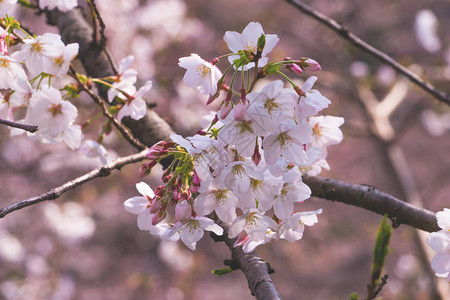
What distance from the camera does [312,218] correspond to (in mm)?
866

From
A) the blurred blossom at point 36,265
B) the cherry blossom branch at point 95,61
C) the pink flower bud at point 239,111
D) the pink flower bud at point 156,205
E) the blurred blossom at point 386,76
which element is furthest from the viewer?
the blurred blossom at point 386,76

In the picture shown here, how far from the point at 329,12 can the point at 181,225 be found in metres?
6.96

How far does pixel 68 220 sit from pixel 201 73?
4.91 meters

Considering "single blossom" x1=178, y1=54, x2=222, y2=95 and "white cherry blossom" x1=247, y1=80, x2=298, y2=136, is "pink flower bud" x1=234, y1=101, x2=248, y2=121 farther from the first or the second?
"single blossom" x1=178, y1=54, x2=222, y2=95

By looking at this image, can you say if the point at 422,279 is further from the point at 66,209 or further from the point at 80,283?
the point at 80,283

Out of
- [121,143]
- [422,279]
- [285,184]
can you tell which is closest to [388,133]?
[422,279]

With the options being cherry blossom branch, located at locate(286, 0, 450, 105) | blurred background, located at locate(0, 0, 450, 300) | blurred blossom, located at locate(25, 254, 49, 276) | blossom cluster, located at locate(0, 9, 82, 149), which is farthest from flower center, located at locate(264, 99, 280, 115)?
blurred blossom, located at locate(25, 254, 49, 276)

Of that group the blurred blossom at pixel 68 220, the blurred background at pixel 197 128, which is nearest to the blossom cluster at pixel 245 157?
the blurred background at pixel 197 128

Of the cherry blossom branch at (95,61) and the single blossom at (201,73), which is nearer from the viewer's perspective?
the single blossom at (201,73)

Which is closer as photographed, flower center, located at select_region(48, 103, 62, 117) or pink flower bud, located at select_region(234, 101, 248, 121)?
pink flower bud, located at select_region(234, 101, 248, 121)

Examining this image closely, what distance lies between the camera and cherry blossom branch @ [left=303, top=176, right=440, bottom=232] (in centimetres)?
95

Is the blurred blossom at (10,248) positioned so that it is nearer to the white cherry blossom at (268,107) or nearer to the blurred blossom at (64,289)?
the blurred blossom at (64,289)

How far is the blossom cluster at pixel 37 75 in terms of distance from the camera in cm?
85

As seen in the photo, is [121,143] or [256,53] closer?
[256,53]
